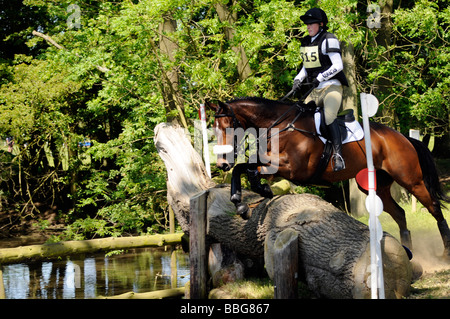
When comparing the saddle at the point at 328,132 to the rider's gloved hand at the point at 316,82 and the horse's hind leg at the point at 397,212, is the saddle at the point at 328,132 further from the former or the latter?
the horse's hind leg at the point at 397,212

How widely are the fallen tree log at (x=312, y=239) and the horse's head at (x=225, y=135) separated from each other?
746 millimetres

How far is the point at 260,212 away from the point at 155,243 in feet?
8.22

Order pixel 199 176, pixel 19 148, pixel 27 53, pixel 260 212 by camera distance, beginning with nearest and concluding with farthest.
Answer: pixel 260 212 < pixel 199 176 < pixel 19 148 < pixel 27 53

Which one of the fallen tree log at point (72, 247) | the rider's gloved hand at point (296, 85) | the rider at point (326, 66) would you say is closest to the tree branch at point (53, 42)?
the fallen tree log at point (72, 247)

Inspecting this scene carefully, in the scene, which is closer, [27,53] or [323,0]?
[323,0]

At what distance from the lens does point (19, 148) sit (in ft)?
49.5

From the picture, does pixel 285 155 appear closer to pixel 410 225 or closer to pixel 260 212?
pixel 260 212

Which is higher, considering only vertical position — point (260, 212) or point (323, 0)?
point (323, 0)

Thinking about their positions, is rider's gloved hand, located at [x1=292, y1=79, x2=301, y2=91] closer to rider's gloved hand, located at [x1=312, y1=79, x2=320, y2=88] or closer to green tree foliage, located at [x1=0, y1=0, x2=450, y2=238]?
rider's gloved hand, located at [x1=312, y1=79, x2=320, y2=88]

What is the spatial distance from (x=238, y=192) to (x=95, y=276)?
20.6 ft

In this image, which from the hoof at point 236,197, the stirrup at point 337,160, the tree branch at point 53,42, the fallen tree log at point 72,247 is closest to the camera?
the hoof at point 236,197

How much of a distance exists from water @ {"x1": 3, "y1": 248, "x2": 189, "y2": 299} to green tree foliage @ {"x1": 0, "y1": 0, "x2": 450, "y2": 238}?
0.78 meters

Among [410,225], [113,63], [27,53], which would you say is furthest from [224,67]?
[27,53]

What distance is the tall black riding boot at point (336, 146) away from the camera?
7.17 meters
